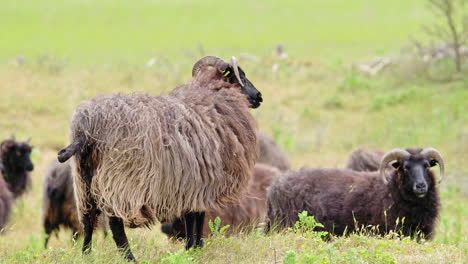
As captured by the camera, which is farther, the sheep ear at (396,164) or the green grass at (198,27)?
the green grass at (198,27)

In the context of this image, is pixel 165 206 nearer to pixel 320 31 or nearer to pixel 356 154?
pixel 356 154

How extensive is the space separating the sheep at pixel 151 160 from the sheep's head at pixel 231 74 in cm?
83

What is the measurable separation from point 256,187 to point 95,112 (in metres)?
5.32

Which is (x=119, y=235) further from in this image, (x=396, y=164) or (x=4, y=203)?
(x=4, y=203)

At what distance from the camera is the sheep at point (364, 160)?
11734mm

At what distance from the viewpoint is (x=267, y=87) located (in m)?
25.5

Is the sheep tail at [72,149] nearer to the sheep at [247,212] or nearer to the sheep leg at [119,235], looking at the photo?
the sheep leg at [119,235]

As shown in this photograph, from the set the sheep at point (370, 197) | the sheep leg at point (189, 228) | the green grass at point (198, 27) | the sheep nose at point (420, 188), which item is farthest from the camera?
the green grass at point (198, 27)

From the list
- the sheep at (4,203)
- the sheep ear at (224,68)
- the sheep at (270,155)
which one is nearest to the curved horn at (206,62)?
the sheep ear at (224,68)

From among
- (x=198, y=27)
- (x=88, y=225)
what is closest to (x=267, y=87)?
(x=88, y=225)

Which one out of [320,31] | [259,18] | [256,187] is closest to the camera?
[256,187]

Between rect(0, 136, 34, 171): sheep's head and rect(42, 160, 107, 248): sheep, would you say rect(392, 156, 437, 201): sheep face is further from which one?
rect(0, 136, 34, 171): sheep's head

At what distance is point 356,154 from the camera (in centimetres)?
1208

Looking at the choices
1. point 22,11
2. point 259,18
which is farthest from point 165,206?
point 22,11
